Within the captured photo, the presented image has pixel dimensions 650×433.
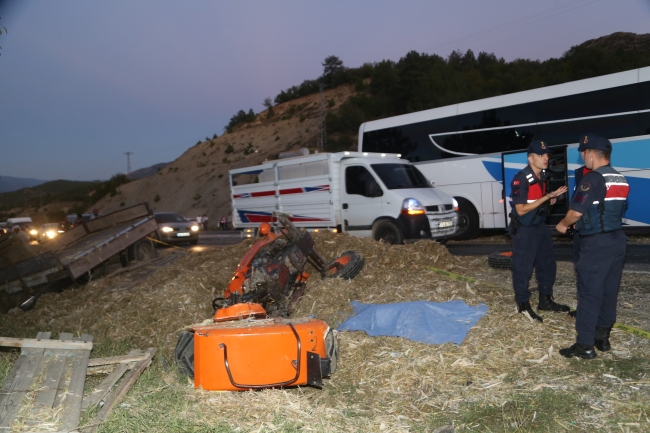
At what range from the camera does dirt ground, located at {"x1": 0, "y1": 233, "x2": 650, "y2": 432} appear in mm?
3941

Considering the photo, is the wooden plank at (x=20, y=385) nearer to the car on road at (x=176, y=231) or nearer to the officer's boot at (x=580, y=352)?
the officer's boot at (x=580, y=352)

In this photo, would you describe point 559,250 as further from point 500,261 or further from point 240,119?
point 240,119

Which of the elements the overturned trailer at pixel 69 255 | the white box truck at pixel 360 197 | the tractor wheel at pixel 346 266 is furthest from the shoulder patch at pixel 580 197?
the overturned trailer at pixel 69 255

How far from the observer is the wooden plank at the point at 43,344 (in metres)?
5.15

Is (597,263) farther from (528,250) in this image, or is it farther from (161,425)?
(161,425)

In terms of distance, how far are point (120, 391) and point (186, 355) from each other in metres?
0.64

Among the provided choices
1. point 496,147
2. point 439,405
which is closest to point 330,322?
point 439,405

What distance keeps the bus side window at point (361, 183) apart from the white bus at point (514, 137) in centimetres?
311

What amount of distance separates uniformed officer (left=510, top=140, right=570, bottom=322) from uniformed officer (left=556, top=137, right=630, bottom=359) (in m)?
0.83

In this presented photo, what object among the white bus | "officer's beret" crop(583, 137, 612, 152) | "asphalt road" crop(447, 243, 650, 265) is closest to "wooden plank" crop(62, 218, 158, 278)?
"asphalt road" crop(447, 243, 650, 265)

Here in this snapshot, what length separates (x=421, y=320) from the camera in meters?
5.59

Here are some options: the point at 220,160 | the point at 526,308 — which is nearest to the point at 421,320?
the point at 526,308

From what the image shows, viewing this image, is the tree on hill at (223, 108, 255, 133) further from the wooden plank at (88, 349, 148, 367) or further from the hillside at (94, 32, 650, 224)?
the wooden plank at (88, 349, 148, 367)

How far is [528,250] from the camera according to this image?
580cm
